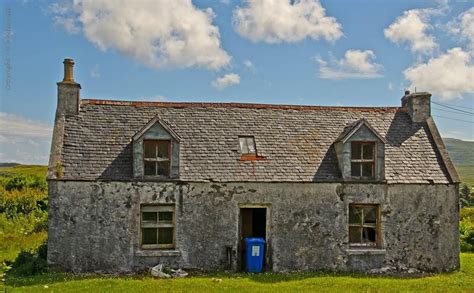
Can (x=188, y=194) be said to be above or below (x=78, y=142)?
below

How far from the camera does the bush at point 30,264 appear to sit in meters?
17.5

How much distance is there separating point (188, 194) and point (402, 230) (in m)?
8.43

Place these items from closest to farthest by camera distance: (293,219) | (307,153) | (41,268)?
(41,268) < (293,219) < (307,153)

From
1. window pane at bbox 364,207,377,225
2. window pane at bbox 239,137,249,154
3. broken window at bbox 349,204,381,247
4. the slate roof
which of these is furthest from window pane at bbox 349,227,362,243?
window pane at bbox 239,137,249,154

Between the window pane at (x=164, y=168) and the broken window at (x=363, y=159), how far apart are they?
716cm

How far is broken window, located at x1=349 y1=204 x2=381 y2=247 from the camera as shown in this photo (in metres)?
19.5

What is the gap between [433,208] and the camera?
19.8 metres

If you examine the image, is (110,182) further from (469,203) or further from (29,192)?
(469,203)

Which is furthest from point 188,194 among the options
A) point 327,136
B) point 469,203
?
point 469,203

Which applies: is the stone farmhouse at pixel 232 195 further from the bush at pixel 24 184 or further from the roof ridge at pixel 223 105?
the bush at pixel 24 184

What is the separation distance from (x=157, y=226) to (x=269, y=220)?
4188 mm

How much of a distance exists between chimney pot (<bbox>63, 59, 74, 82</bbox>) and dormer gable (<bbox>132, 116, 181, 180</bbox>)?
432 cm

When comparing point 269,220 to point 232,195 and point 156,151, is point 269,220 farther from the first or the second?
point 156,151

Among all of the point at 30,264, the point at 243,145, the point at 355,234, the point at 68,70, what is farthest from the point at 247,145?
the point at 30,264
